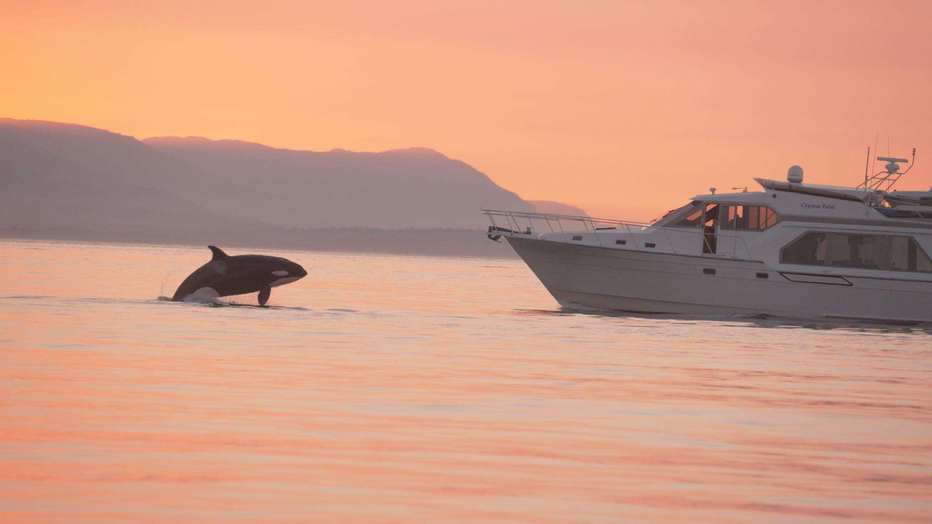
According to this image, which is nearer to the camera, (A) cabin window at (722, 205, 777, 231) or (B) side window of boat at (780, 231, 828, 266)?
(B) side window of boat at (780, 231, 828, 266)

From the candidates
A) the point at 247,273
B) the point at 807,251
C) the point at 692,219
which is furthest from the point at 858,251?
the point at 247,273

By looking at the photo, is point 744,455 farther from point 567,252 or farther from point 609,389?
point 567,252

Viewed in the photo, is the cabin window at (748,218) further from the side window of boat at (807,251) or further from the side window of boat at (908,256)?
the side window of boat at (908,256)

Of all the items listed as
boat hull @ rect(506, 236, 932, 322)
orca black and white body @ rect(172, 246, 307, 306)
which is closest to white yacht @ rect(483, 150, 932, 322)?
boat hull @ rect(506, 236, 932, 322)

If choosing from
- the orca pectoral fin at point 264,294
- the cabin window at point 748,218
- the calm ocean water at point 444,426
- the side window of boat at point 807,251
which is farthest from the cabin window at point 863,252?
the orca pectoral fin at point 264,294

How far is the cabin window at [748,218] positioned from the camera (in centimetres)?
3247

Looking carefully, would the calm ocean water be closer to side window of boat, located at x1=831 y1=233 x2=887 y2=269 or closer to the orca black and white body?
the orca black and white body

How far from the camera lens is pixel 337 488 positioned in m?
8.88

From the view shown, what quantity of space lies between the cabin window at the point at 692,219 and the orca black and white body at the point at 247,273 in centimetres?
1125

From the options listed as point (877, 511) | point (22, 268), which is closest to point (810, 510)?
point (877, 511)

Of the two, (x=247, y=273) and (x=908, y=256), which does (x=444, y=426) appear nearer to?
(x=247, y=273)

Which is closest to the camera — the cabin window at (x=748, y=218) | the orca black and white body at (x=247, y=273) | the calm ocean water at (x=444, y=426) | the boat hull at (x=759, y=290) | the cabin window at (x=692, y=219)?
the calm ocean water at (x=444, y=426)

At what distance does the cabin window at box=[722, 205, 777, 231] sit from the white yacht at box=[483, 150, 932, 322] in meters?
0.03

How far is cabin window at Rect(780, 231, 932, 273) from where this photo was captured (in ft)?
106
